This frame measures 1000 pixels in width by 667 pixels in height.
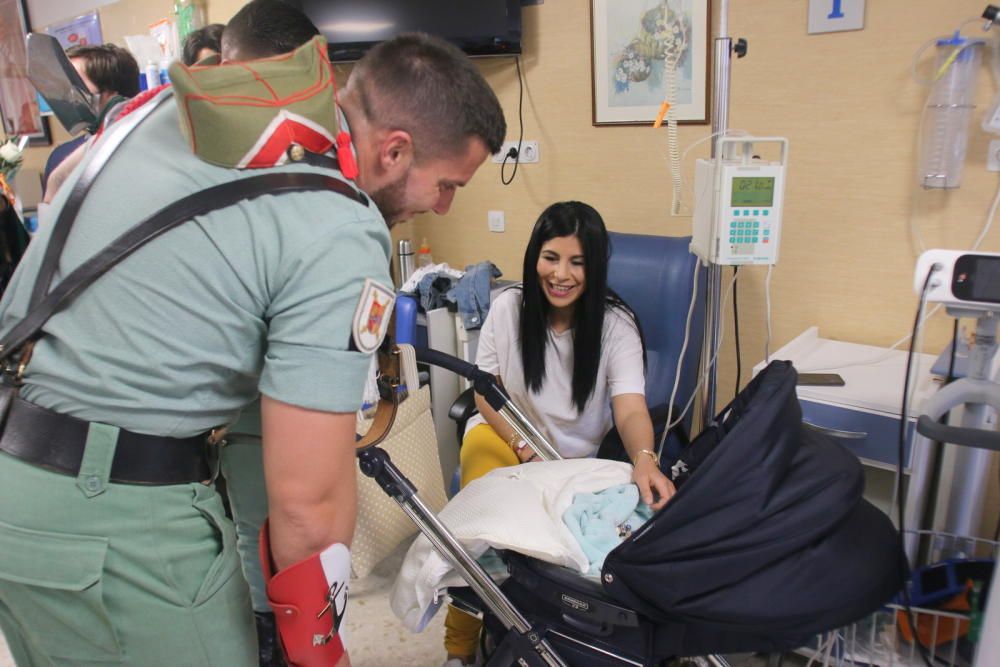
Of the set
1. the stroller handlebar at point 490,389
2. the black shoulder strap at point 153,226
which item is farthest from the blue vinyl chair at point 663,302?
the black shoulder strap at point 153,226

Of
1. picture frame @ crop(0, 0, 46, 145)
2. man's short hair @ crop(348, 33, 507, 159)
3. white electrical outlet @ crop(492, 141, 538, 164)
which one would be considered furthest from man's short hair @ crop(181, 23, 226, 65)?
picture frame @ crop(0, 0, 46, 145)

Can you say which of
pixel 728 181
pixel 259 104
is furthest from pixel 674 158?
pixel 259 104

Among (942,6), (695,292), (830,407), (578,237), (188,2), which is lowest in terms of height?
(830,407)

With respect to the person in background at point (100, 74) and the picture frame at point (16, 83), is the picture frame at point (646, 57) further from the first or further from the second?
the picture frame at point (16, 83)

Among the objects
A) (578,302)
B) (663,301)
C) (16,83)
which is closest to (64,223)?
(578,302)

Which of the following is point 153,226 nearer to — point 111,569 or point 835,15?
point 111,569

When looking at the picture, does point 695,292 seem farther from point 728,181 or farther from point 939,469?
point 939,469

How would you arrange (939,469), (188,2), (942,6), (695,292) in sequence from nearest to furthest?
(939,469)
(942,6)
(695,292)
(188,2)

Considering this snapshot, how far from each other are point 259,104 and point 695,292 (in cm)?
137

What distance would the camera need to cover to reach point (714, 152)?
165 centimetres

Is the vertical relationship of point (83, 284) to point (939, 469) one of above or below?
above

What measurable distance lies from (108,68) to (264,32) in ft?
3.43

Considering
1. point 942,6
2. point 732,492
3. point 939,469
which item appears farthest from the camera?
point 942,6

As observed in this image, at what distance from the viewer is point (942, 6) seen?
68.8 inches
